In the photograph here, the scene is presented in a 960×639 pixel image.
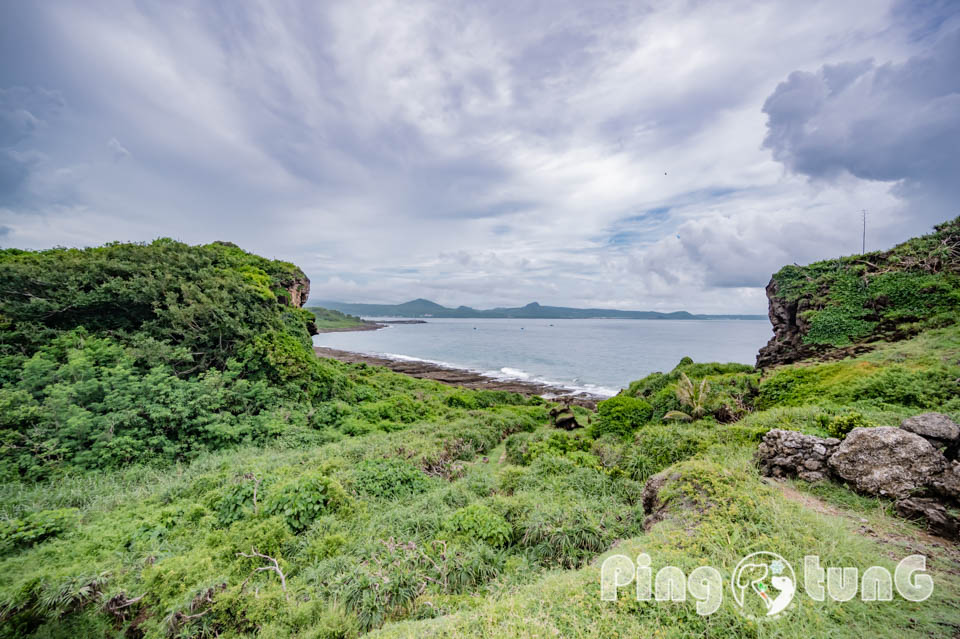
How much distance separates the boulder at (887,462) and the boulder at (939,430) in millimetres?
239

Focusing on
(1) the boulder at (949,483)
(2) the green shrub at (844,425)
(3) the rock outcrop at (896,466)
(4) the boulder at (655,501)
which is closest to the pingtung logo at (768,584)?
(3) the rock outcrop at (896,466)

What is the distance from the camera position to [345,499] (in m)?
6.73

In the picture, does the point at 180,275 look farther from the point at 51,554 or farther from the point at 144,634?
the point at 144,634

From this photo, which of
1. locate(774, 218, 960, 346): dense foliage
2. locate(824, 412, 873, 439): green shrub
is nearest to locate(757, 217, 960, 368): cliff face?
locate(774, 218, 960, 346): dense foliage

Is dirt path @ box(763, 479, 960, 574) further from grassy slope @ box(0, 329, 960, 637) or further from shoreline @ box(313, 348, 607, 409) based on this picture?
shoreline @ box(313, 348, 607, 409)

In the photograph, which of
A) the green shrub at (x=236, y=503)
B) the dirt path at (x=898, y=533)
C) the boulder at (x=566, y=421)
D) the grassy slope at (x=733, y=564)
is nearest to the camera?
the grassy slope at (x=733, y=564)

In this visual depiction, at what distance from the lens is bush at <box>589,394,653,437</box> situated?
36.0ft

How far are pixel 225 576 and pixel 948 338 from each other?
762 inches

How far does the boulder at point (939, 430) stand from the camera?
14.8 feet

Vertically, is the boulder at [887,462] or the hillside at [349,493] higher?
the boulder at [887,462]

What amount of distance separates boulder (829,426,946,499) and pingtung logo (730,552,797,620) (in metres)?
2.79

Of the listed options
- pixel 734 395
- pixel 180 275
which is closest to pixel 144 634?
pixel 734 395

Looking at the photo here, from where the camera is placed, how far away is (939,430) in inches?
181

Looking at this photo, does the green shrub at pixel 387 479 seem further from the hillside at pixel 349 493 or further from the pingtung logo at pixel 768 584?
the pingtung logo at pixel 768 584
